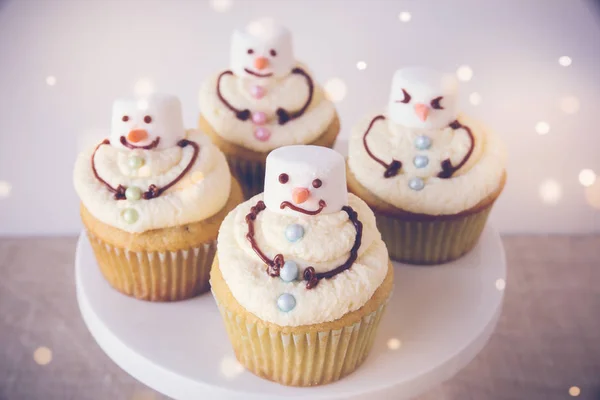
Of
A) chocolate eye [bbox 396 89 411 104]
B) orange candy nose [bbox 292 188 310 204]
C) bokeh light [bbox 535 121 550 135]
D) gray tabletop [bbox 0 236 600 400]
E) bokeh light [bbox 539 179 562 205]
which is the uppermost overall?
chocolate eye [bbox 396 89 411 104]

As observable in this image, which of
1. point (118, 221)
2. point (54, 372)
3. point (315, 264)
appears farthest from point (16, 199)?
point (315, 264)

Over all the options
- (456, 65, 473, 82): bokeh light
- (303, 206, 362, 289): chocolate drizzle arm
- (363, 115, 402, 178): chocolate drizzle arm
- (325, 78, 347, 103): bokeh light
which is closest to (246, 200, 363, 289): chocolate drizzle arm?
(303, 206, 362, 289): chocolate drizzle arm

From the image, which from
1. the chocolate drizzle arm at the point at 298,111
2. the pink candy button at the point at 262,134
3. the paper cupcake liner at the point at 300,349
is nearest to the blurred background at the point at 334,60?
the chocolate drizzle arm at the point at 298,111

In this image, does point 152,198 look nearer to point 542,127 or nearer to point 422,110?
point 422,110

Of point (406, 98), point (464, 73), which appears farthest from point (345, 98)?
point (406, 98)

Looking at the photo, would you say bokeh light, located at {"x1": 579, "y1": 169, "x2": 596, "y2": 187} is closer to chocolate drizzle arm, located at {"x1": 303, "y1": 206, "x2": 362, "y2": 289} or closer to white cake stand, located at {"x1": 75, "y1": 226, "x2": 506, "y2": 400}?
white cake stand, located at {"x1": 75, "y1": 226, "x2": 506, "y2": 400}

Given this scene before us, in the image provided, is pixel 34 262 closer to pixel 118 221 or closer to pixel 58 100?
pixel 58 100

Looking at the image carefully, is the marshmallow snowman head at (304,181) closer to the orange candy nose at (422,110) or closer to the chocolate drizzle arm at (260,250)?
the chocolate drizzle arm at (260,250)
